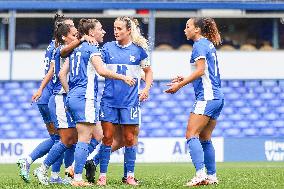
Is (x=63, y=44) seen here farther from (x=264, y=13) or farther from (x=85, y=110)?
(x=264, y=13)

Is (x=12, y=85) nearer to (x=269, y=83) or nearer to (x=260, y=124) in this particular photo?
(x=260, y=124)

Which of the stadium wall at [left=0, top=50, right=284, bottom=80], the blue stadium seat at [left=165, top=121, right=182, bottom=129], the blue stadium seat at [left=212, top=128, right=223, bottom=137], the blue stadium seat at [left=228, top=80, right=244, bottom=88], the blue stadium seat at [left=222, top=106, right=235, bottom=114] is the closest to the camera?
the blue stadium seat at [left=212, top=128, right=223, bottom=137]

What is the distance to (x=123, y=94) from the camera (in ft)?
38.6

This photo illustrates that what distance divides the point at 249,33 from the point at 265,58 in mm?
1353

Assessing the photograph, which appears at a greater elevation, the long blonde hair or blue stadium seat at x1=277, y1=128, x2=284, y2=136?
the long blonde hair

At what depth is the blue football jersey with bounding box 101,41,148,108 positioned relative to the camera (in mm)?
11766

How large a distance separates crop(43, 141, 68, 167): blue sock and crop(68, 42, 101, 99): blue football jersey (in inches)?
32.7

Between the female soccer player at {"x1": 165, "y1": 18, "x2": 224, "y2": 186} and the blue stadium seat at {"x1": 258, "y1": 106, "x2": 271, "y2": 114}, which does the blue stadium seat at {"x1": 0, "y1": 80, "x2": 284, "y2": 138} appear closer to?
the blue stadium seat at {"x1": 258, "y1": 106, "x2": 271, "y2": 114}

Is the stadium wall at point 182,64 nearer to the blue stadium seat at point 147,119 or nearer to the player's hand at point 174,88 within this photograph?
the blue stadium seat at point 147,119

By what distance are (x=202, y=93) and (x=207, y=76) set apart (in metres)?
0.22

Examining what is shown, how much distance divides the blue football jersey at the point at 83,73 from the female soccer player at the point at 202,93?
36.2 inches

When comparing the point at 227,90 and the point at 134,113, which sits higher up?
the point at 227,90

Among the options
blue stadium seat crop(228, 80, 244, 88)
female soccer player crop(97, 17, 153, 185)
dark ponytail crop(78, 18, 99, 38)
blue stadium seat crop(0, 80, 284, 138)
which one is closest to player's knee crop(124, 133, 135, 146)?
female soccer player crop(97, 17, 153, 185)

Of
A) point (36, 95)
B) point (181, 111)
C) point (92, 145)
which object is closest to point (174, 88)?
point (92, 145)
